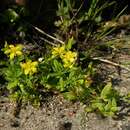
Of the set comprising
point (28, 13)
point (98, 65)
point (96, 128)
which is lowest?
point (96, 128)

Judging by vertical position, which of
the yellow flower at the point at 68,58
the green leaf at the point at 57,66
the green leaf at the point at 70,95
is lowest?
the green leaf at the point at 70,95

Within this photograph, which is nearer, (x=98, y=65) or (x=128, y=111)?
(x=128, y=111)

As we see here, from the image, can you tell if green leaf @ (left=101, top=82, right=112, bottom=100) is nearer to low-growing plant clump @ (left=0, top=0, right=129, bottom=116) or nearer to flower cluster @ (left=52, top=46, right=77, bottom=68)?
low-growing plant clump @ (left=0, top=0, right=129, bottom=116)

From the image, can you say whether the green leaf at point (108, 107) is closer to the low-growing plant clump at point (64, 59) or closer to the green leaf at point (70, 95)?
the low-growing plant clump at point (64, 59)

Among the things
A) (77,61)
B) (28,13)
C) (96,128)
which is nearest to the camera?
(96,128)

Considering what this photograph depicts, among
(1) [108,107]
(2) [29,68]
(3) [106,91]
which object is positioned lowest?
(1) [108,107]

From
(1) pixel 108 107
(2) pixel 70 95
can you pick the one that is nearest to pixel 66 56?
(2) pixel 70 95

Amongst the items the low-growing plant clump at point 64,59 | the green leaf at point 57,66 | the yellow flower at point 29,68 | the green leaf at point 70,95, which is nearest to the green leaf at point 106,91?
the low-growing plant clump at point 64,59

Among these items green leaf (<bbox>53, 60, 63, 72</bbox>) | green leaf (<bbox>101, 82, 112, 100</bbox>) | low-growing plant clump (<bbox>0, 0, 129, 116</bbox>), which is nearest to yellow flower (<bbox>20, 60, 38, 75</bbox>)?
low-growing plant clump (<bbox>0, 0, 129, 116</bbox>)

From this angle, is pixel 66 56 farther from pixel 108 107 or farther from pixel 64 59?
pixel 108 107

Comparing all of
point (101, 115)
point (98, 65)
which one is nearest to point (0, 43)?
point (98, 65)

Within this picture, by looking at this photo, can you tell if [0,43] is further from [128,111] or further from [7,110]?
[128,111]
